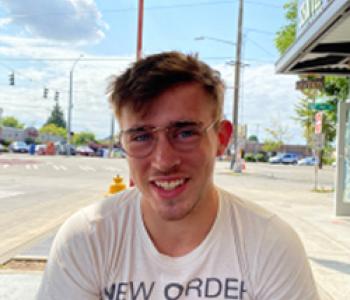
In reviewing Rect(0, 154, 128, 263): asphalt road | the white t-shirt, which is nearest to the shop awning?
the white t-shirt

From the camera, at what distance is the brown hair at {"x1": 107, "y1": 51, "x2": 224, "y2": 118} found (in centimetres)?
160

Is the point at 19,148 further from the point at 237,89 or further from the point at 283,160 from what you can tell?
the point at 237,89

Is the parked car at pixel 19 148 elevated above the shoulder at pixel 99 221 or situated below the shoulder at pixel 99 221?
below

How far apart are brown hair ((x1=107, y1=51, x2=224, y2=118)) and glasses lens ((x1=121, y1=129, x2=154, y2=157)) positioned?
87 millimetres

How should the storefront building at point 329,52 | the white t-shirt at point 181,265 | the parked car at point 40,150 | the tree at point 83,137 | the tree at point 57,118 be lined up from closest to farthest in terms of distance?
the white t-shirt at point 181,265, the storefront building at point 329,52, the parked car at point 40,150, the tree at point 83,137, the tree at point 57,118

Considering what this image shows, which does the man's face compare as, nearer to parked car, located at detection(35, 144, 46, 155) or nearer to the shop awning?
the shop awning

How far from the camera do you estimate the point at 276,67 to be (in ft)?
30.6

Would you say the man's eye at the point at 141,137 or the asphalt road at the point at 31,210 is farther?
the asphalt road at the point at 31,210

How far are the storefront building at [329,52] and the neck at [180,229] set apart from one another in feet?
14.4

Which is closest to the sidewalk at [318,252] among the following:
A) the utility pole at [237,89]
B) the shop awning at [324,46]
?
the shop awning at [324,46]

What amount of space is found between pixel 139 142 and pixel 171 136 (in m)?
0.13

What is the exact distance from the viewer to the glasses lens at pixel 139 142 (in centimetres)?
165

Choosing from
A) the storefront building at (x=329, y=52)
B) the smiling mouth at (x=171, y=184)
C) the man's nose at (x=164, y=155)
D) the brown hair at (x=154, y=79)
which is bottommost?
the smiling mouth at (x=171, y=184)

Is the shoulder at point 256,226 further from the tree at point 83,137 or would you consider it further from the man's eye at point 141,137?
the tree at point 83,137
